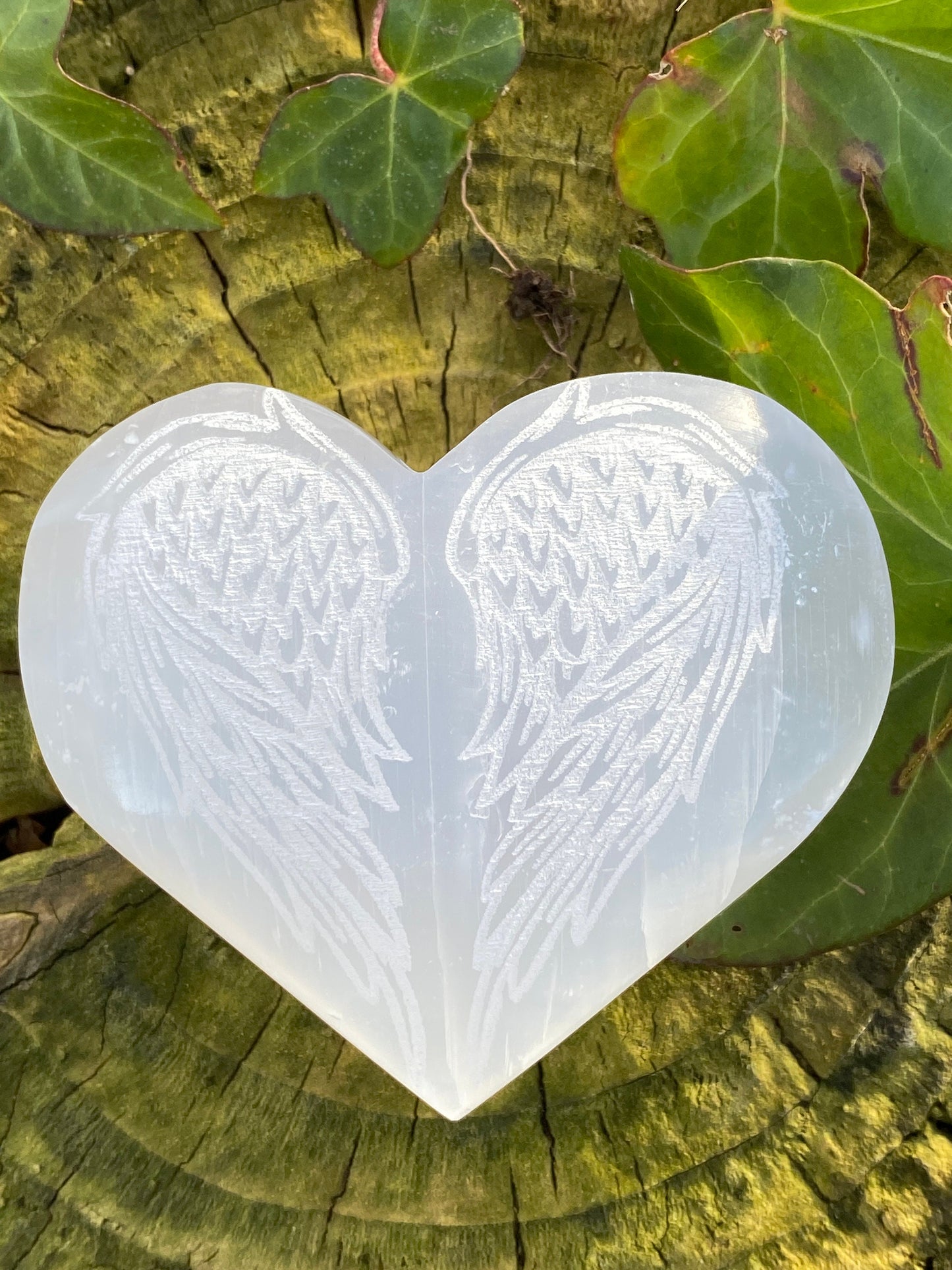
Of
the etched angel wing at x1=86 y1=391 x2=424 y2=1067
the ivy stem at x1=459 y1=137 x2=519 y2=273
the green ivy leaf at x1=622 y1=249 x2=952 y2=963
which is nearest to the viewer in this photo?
the etched angel wing at x1=86 y1=391 x2=424 y2=1067

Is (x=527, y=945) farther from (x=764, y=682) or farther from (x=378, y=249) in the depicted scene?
(x=378, y=249)

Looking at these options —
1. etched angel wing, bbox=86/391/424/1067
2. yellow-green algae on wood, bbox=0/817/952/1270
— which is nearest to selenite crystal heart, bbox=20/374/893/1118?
etched angel wing, bbox=86/391/424/1067

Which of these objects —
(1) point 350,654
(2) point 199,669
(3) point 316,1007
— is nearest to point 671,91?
(1) point 350,654

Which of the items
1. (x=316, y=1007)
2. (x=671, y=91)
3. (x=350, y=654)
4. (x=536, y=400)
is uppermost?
(x=671, y=91)

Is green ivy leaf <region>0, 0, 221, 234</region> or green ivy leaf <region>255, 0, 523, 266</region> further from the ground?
green ivy leaf <region>255, 0, 523, 266</region>

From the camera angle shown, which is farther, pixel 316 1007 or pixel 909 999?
pixel 909 999

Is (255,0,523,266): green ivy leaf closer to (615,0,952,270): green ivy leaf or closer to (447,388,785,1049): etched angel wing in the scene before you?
(615,0,952,270): green ivy leaf
